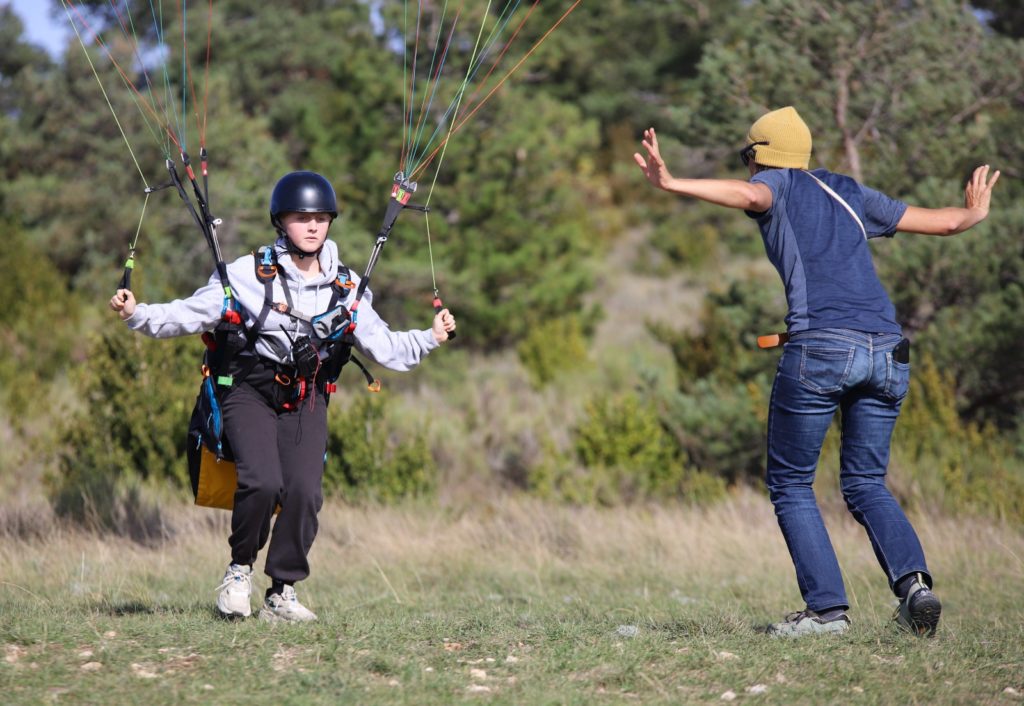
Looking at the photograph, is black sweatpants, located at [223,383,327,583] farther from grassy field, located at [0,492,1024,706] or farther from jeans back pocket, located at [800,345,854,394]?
jeans back pocket, located at [800,345,854,394]

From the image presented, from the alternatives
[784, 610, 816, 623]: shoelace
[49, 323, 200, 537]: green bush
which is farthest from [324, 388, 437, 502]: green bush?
[784, 610, 816, 623]: shoelace

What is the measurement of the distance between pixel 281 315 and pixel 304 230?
0.40 m

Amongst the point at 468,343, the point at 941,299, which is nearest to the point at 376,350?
the point at 941,299

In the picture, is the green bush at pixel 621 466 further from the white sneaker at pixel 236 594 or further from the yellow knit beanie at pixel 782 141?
the yellow knit beanie at pixel 782 141

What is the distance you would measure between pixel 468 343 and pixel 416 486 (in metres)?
8.59

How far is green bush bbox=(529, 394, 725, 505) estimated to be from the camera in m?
12.0

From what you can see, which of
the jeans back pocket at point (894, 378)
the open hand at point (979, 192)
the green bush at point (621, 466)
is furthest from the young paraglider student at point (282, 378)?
the green bush at point (621, 466)

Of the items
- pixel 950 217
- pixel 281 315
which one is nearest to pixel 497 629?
pixel 281 315

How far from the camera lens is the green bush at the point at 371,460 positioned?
11477 millimetres

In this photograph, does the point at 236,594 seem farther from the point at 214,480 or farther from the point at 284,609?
the point at 214,480

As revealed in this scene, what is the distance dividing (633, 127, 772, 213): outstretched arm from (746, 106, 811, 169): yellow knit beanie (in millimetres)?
235

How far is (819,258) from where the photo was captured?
459 centimetres

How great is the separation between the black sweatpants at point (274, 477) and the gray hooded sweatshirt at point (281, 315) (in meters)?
0.26

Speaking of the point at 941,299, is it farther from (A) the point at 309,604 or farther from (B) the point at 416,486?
(A) the point at 309,604
